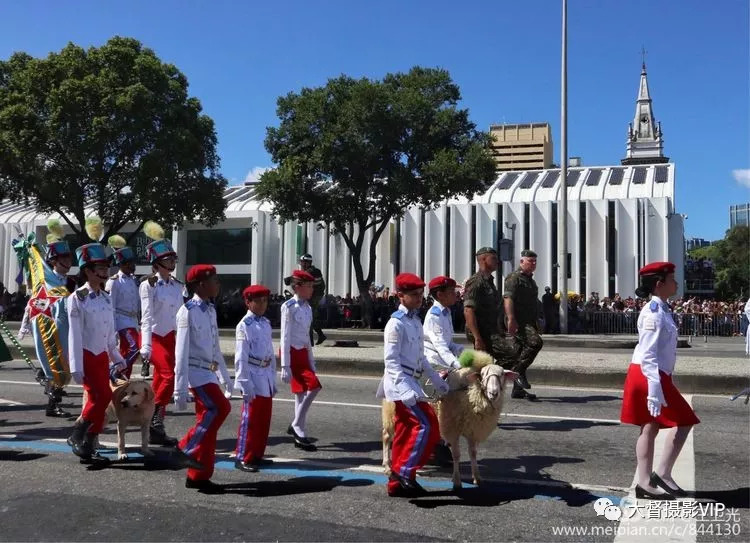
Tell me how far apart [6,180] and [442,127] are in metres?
17.2

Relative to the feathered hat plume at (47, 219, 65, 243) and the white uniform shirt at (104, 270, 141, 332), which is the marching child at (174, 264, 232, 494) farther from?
the feathered hat plume at (47, 219, 65, 243)

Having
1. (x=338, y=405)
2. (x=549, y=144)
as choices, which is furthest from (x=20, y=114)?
(x=549, y=144)

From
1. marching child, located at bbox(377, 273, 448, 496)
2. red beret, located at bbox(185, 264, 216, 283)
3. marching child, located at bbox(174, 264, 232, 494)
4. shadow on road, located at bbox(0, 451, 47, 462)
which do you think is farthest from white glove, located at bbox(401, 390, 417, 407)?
shadow on road, located at bbox(0, 451, 47, 462)

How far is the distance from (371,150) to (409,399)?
75.8 feet

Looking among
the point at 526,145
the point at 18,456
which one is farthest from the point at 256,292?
the point at 526,145

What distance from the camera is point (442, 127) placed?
91.0 feet

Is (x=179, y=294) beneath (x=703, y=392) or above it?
above

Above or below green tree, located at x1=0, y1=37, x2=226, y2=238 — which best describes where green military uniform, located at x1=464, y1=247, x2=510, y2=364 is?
below

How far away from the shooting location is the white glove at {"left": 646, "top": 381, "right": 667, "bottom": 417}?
16.4 ft

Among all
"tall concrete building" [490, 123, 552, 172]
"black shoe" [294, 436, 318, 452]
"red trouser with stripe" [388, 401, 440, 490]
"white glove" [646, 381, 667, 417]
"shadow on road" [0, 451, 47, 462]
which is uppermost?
"tall concrete building" [490, 123, 552, 172]

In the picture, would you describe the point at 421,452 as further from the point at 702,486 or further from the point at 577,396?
the point at 577,396

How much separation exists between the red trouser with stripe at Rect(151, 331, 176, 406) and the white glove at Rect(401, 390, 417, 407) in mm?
2908

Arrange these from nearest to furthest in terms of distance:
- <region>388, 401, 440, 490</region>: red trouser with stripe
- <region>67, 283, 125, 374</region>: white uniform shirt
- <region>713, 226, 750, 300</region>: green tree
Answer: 1. <region>388, 401, 440, 490</region>: red trouser with stripe
2. <region>67, 283, 125, 374</region>: white uniform shirt
3. <region>713, 226, 750, 300</region>: green tree

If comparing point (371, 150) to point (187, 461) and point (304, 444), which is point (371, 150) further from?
point (187, 461)
